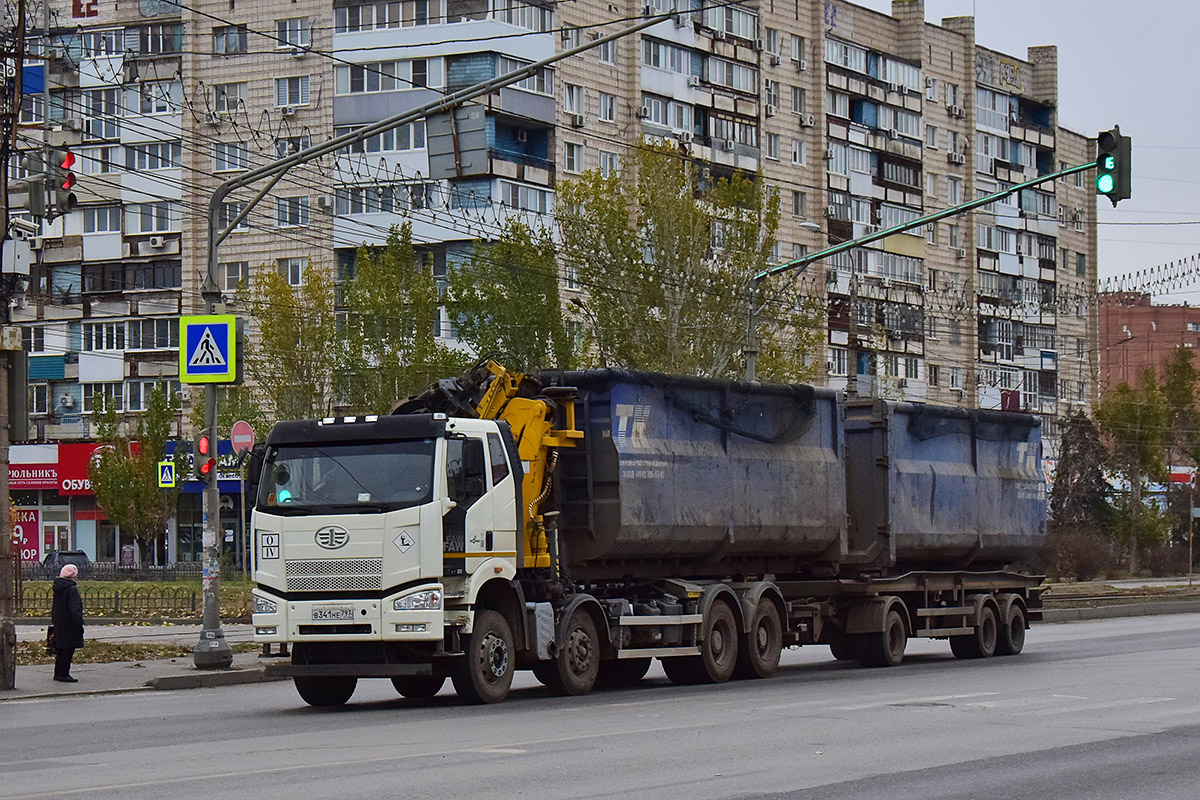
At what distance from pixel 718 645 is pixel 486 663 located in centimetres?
405

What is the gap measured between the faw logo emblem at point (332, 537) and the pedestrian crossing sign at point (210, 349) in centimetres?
631

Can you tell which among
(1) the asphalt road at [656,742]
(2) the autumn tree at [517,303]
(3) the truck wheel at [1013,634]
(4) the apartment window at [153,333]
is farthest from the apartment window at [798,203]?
(1) the asphalt road at [656,742]

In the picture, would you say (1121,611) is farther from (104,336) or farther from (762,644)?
(104,336)

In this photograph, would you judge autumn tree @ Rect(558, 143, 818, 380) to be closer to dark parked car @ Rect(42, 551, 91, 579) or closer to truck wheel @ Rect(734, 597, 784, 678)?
dark parked car @ Rect(42, 551, 91, 579)

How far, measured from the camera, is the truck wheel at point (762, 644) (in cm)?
2220

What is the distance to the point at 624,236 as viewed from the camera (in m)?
48.6

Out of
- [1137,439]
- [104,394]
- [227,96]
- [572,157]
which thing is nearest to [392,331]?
[572,157]

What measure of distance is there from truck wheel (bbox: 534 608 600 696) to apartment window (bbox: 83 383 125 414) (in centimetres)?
5468

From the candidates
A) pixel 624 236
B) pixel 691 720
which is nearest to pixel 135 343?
pixel 624 236

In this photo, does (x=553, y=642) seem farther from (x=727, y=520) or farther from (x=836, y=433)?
(x=836, y=433)

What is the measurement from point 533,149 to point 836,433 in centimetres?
4567

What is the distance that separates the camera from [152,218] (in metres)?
71.9

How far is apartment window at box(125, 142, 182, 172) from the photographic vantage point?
71.1m

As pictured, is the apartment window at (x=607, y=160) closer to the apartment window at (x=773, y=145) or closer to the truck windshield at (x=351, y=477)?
the apartment window at (x=773, y=145)
